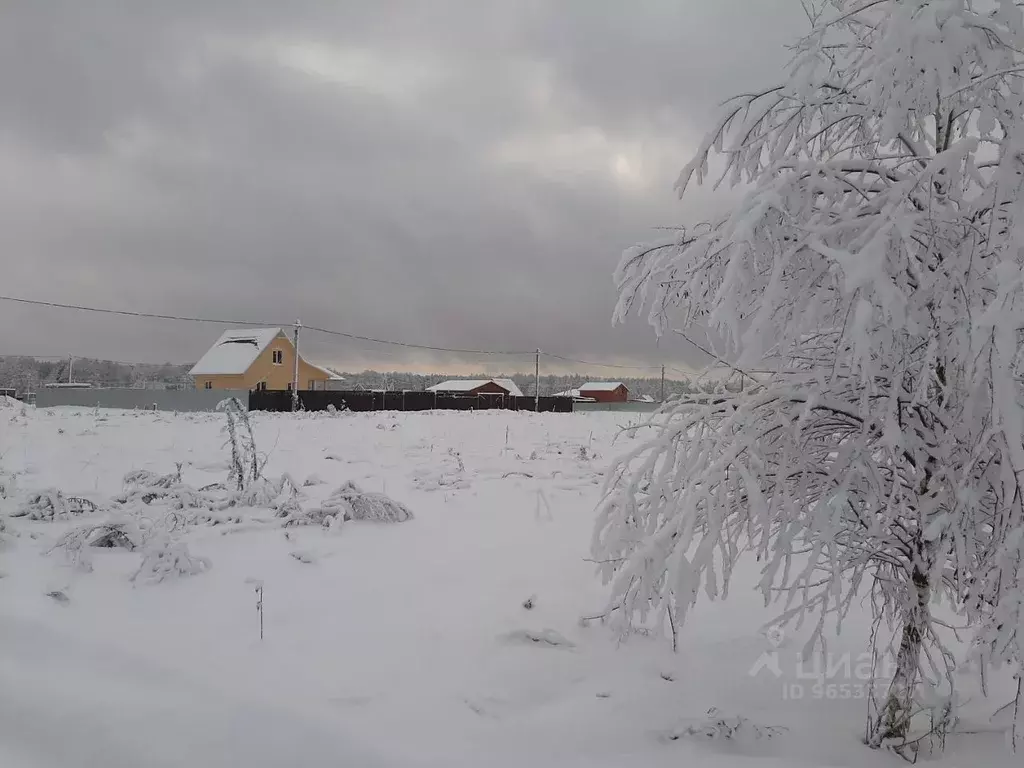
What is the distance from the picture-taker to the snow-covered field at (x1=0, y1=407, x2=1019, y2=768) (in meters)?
2.55

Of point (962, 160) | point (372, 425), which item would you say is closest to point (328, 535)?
point (962, 160)

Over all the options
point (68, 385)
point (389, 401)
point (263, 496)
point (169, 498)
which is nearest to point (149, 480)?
point (169, 498)

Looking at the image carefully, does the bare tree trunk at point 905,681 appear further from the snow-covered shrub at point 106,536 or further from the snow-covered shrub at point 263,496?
the snow-covered shrub at point 263,496

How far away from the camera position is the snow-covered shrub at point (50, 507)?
19.3 ft

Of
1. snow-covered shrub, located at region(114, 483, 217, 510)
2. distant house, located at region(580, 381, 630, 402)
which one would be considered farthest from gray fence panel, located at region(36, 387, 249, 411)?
distant house, located at region(580, 381, 630, 402)

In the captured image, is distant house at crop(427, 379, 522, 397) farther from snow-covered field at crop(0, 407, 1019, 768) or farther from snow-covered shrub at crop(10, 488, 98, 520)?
snow-covered field at crop(0, 407, 1019, 768)

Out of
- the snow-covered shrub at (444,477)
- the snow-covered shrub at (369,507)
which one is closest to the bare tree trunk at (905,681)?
the snow-covered shrub at (369,507)

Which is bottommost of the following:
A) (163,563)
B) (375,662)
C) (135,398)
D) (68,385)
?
(375,662)

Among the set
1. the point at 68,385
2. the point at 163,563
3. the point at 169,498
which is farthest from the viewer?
the point at 68,385

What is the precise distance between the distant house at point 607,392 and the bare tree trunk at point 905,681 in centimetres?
6541

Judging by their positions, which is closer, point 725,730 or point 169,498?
point 725,730

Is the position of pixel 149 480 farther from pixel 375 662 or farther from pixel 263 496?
pixel 375 662

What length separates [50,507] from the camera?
237 inches

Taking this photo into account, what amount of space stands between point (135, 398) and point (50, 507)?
86.8 feet
